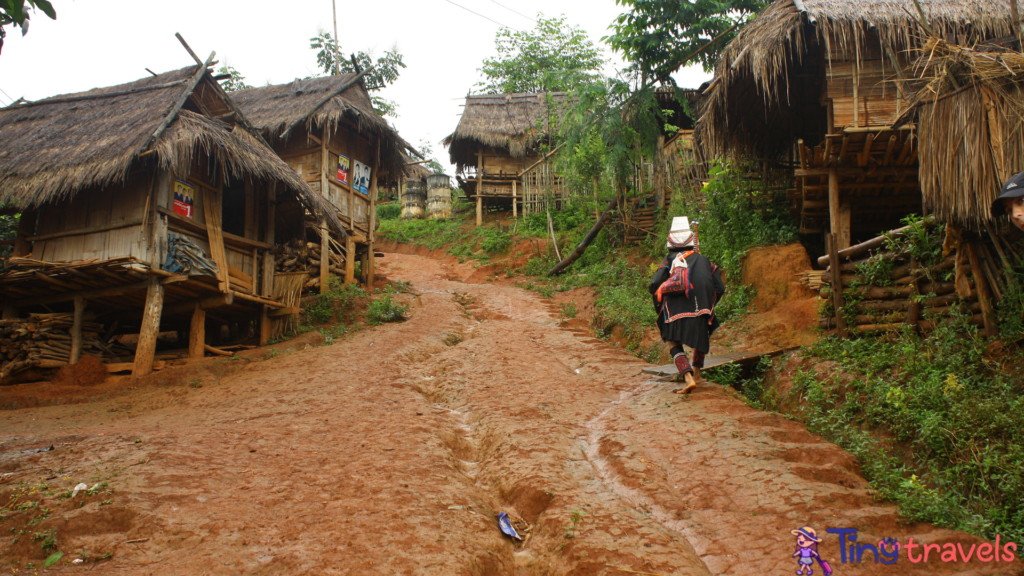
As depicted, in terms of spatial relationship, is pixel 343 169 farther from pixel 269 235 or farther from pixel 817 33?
pixel 817 33

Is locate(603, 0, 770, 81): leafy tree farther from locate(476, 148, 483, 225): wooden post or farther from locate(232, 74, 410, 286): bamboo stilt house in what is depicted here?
locate(476, 148, 483, 225): wooden post

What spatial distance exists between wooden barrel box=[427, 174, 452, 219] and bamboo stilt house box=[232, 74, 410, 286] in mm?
10615

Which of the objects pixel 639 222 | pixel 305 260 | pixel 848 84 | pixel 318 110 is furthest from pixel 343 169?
pixel 848 84

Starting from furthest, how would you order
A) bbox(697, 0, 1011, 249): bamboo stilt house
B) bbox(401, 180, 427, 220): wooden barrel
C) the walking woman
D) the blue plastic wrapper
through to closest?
bbox(401, 180, 427, 220): wooden barrel
bbox(697, 0, 1011, 249): bamboo stilt house
the walking woman
the blue plastic wrapper

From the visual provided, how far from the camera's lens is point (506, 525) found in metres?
3.82

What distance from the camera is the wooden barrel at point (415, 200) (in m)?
27.8

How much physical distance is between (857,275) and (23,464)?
25.2ft

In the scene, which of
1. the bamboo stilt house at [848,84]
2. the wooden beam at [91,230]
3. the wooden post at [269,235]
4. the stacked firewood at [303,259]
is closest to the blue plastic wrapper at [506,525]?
the bamboo stilt house at [848,84]

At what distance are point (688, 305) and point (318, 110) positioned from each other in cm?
1034

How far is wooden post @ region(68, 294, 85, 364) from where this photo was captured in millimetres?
8992

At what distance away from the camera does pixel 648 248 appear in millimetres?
14664

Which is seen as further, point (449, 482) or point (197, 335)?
point (197, 335)

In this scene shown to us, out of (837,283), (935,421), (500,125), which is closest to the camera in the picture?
(935,421)

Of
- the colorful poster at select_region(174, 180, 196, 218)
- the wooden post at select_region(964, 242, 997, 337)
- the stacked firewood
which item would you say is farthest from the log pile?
the wooden post at select_region(964, 242, 997, 337)
